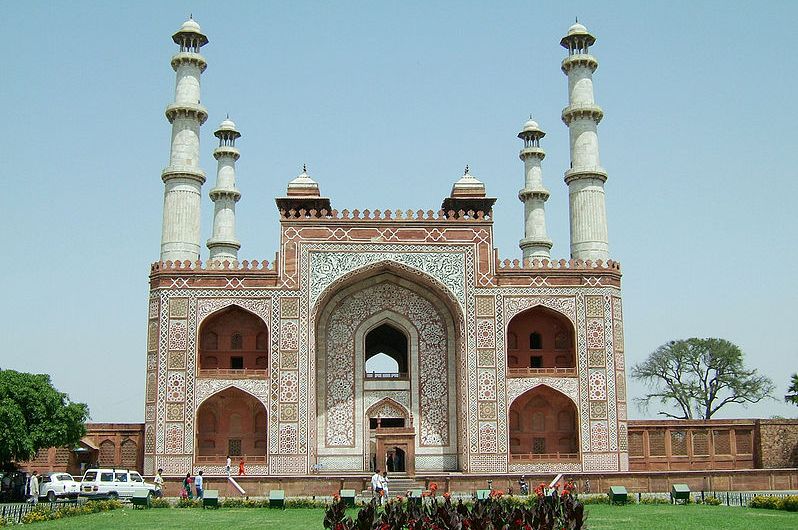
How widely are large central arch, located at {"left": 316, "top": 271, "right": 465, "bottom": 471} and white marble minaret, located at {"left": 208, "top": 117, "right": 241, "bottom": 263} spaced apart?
23.7 feet

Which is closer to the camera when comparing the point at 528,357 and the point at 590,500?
the point at 590,500

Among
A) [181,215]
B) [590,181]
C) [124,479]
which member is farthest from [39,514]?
[590,181]

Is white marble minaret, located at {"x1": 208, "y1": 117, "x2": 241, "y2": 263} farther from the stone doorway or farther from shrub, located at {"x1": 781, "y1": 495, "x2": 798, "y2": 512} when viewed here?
shrub, located at {"x1": 781, "y1": 495, "x2": 798, "y2": 512}

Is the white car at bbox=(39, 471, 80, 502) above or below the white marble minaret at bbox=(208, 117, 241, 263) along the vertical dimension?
below

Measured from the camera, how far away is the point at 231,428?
85.7 ft

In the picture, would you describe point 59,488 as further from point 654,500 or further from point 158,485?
point 654,500

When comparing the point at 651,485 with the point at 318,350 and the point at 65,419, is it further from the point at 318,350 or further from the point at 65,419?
the point at 65,419

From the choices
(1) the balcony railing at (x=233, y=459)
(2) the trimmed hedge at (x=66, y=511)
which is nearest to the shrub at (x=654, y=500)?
(1) the balcony railing at (x=233, y=459)

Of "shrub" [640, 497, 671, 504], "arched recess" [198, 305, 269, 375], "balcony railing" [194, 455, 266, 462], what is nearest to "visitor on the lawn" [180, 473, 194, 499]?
"balcony railing" [194, 455, 266, 462]

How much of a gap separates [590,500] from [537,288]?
797 cm

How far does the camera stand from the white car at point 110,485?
2248cm

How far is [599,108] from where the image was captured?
27875 millimetres

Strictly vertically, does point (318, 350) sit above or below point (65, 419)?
above

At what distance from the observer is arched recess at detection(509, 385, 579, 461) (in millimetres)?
26359
